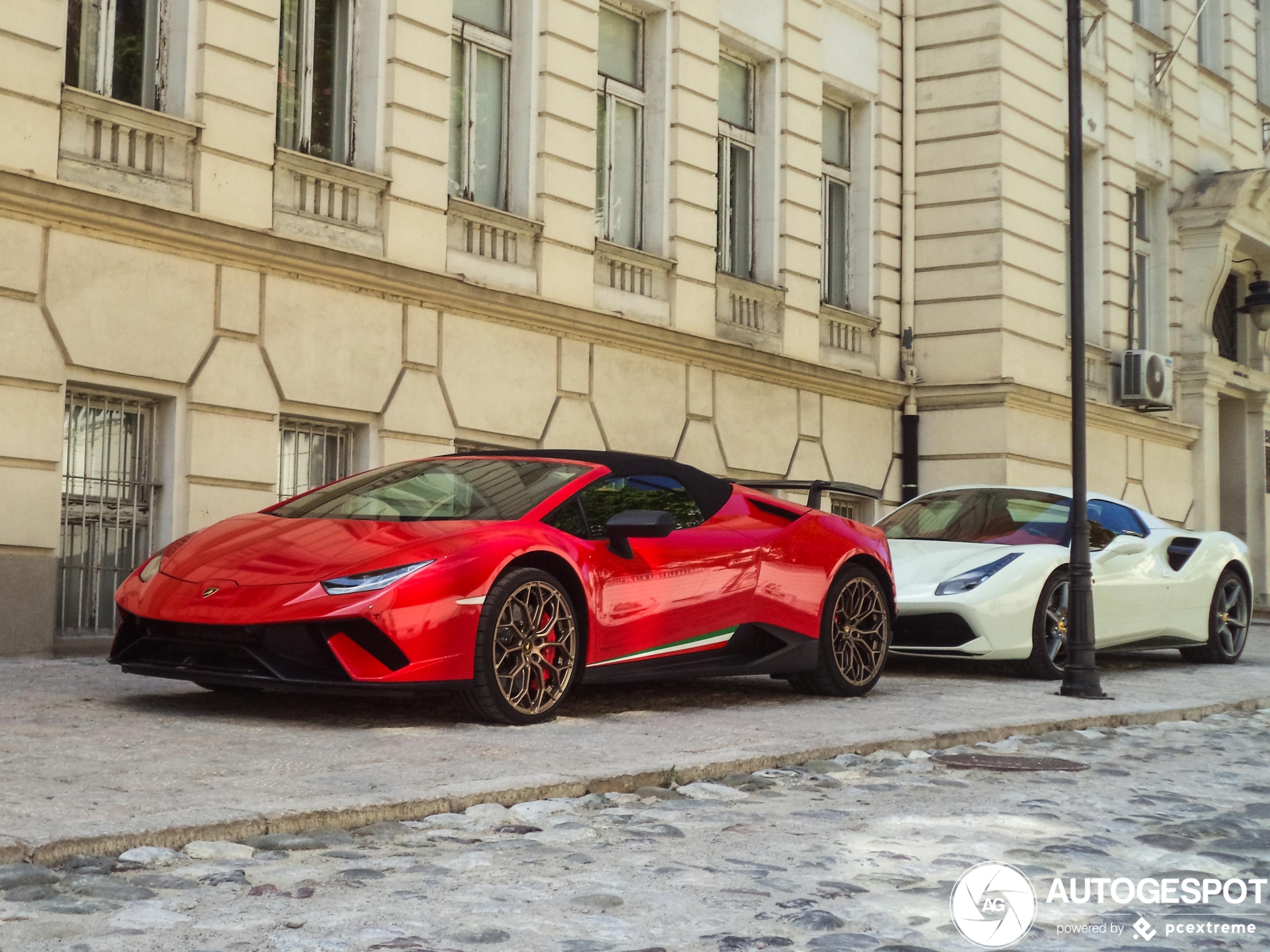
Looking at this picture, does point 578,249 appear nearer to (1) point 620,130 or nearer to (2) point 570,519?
(1) point 620,130

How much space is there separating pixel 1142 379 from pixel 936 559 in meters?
13.2


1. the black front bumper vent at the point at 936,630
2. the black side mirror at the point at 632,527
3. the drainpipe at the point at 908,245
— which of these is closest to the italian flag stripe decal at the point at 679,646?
the black side mirror at the point at 632,527

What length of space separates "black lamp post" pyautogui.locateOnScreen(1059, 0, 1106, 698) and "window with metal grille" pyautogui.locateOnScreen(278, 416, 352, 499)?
18.4ft

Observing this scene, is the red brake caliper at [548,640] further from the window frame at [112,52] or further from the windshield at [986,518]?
the window frame at [112,52]

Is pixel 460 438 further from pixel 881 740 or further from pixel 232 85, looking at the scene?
pixel 881 740

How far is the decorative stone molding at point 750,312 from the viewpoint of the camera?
17344 mm

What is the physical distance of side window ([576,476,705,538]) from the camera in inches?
305

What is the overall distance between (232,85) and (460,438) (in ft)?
11.6

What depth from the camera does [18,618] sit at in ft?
34.1

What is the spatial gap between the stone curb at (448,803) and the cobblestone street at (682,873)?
0.05m

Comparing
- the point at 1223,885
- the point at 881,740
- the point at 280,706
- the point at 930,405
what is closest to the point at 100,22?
the point at 280,706

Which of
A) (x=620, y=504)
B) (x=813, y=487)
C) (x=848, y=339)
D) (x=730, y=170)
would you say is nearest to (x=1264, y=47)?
(x=848, y=339)

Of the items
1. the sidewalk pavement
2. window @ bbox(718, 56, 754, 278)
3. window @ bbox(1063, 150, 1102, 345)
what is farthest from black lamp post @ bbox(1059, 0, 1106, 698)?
window @ bbox(1063, 150, 1102, 345)

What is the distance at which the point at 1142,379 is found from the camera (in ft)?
76.4
